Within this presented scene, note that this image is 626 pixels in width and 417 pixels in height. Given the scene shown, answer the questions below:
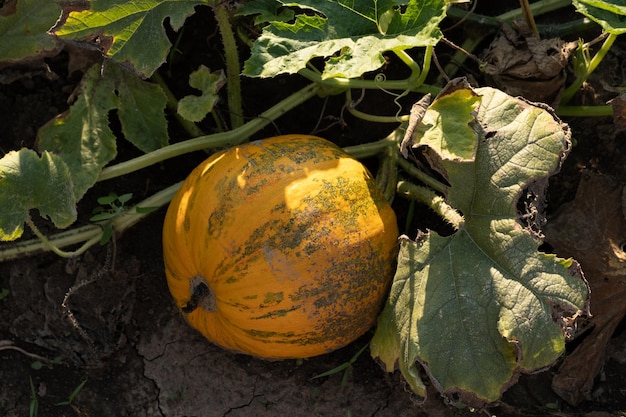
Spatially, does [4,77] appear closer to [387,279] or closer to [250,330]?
[250,330]

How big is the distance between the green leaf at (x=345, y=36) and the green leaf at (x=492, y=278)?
1.01ft

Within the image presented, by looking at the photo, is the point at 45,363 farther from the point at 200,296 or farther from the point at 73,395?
the point at 200,296

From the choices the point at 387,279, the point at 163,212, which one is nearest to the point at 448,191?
the point at 387,279

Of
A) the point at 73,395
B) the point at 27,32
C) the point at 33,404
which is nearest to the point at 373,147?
the point at 27,32

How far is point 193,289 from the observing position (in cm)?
257

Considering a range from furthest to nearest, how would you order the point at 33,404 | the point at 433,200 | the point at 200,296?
the point at 33,404 → the point at 433,200 → the point at 200,296

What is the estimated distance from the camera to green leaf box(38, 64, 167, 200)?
2758mm

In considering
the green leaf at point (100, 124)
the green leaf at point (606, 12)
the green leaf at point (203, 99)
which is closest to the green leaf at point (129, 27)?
the green leaf at point (203, 99)

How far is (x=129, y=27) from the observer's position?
2.50 m

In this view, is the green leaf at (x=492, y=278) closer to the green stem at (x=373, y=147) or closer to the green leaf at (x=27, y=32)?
the green stem at (x=373, y=147)

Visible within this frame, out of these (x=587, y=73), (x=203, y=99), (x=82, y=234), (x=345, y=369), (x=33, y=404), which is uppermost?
(x=587, y=73)

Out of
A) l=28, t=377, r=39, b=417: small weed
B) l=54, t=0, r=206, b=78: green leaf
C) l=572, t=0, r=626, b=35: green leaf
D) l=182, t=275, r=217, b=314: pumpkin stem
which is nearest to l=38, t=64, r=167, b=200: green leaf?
l=54, t=0, r=206, b=78: green leaf

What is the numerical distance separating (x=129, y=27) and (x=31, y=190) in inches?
24.8

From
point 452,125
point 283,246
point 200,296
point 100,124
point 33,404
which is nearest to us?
point 452,125
